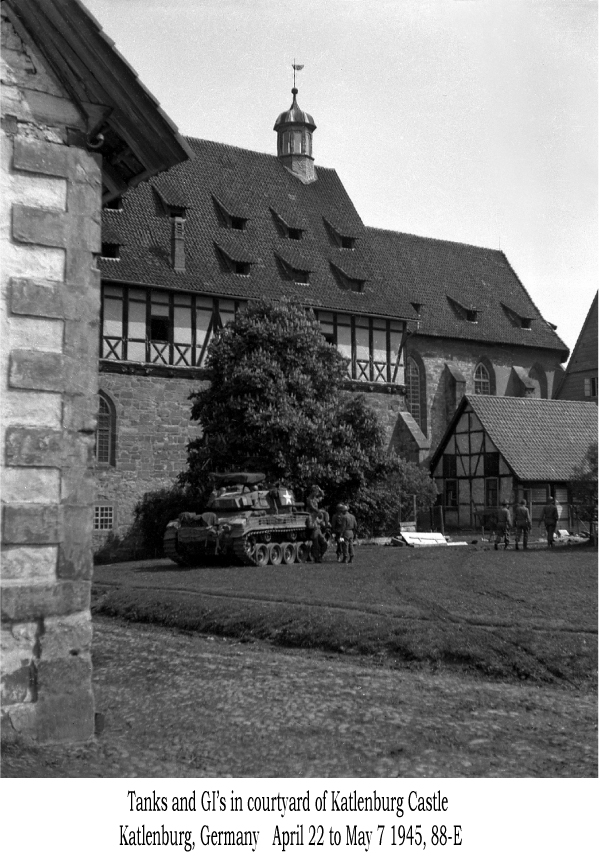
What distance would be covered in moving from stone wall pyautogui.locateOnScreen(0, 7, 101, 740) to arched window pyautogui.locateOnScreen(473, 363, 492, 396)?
43247 millimetres

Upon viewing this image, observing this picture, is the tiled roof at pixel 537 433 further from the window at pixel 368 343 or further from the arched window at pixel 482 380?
the arched window at pixel 482 380

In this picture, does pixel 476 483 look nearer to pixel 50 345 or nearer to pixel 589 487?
pixel 589 487

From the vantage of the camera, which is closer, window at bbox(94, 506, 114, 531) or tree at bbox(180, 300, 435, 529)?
tree at bbox(180, 300, 435, 529)

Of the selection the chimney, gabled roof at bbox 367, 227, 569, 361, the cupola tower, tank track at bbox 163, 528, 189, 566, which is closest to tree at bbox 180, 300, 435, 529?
tank track at bbox 163, 528, 189, 566

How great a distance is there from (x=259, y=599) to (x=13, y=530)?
30.9 feet

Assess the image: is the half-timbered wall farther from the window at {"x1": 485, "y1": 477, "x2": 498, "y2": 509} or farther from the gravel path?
the gravel path

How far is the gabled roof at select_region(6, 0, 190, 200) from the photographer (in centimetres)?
788

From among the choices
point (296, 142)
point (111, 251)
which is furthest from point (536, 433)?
point (296, 142)

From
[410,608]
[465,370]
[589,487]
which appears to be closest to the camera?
[410,608]

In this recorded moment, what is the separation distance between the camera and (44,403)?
25.5ft

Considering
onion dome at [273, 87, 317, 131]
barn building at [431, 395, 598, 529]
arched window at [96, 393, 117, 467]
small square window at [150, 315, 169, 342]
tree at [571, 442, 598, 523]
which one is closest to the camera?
tree at [571, 442, 598, 523]

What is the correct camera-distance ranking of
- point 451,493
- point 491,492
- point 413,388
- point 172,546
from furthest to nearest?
point 413,388 → point 451,493 → point 491,492 → point 172,546

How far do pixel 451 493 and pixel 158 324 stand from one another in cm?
1370
